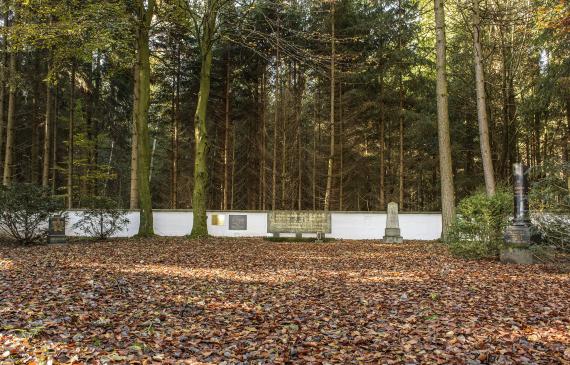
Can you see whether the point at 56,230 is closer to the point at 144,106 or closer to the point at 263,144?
the point at 144,106

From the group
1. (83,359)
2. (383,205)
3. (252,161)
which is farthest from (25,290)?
(252,161)

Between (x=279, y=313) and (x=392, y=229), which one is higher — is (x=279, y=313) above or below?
below

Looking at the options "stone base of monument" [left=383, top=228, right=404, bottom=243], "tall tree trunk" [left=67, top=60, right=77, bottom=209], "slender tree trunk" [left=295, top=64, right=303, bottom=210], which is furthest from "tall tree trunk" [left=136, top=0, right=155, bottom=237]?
"slender tree trunk" [left=295, top=64, right=303, bottom=210]

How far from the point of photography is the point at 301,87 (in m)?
24.9

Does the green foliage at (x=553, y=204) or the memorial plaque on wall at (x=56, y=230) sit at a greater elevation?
the green foliage at (x=553, y=204)

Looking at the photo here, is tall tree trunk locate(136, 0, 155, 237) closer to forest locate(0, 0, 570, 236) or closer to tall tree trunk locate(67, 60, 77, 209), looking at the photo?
forest locate(0, 0, 570, 236)

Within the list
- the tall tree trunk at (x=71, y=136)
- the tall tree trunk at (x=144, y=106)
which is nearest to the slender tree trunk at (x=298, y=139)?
the tall tree trunk at (x=144, y=106)

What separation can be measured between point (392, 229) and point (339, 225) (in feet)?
9.98

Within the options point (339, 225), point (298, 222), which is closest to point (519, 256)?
point (298, 222)

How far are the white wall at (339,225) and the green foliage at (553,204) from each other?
8845 mm

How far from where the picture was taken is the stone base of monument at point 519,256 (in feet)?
32.0

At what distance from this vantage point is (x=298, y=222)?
1708 cm

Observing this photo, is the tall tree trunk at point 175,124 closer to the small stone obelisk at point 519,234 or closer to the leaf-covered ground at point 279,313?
the leaf-covered ground at point 279,313

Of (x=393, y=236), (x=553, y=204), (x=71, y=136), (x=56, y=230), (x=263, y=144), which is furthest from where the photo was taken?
(x=263, y=144)
